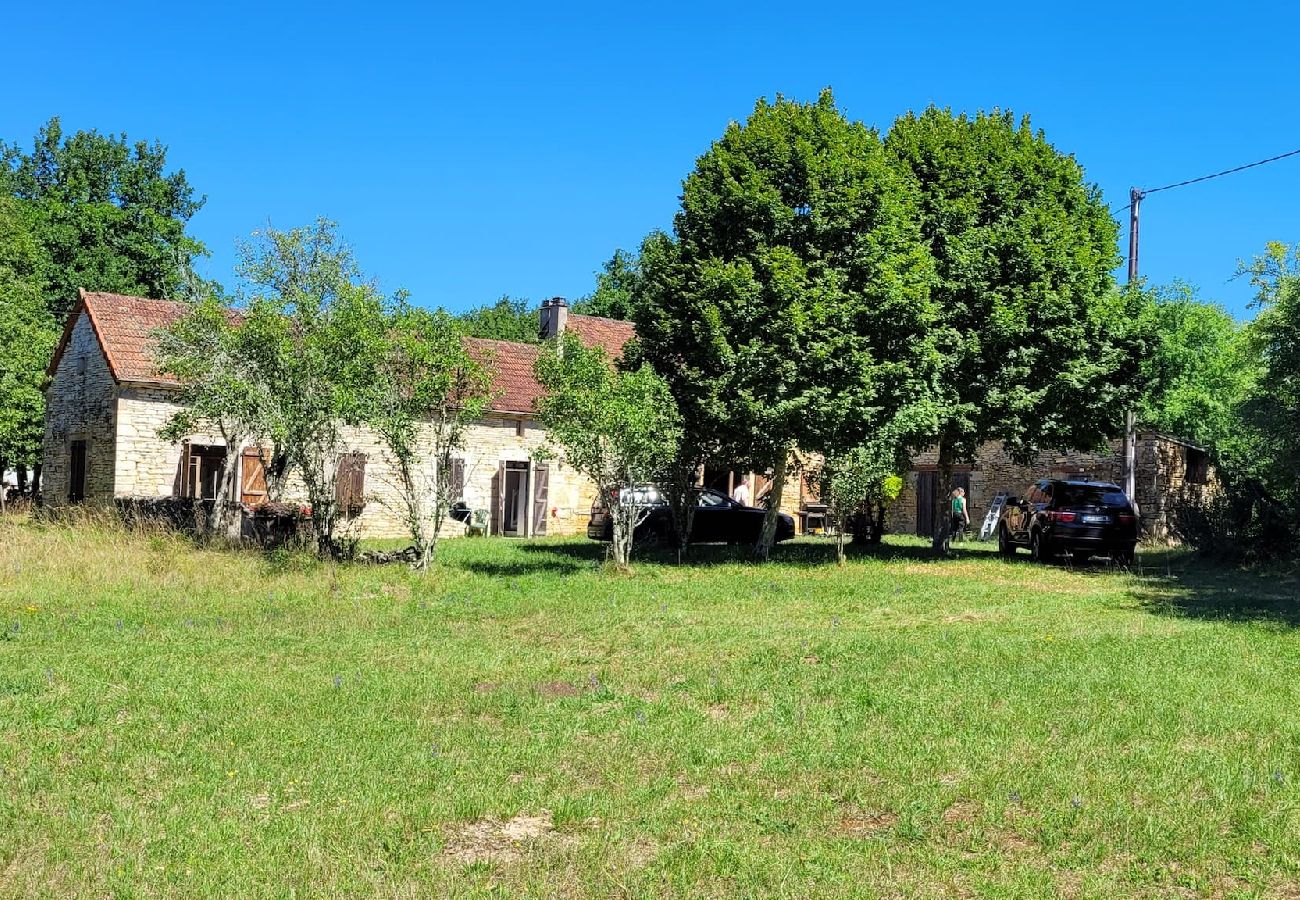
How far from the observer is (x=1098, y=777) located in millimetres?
6188

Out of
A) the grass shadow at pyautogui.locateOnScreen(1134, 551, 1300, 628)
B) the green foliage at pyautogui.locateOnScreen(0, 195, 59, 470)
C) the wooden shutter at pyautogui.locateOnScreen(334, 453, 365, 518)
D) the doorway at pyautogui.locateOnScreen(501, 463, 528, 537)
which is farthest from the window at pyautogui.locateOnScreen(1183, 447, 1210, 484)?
the green foliage at pyautogui.locateOnScreen(0, 195, 59, 470)

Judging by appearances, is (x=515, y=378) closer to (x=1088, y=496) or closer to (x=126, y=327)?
(x=126, y=327)

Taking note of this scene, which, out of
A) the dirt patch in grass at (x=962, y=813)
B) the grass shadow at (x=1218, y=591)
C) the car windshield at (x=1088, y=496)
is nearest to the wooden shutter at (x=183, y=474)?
the car windshield at (x=1088, y=496)

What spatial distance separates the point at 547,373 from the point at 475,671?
8.45m

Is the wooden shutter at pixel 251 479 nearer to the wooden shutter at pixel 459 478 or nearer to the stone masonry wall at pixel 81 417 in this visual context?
the stone masonry wall at pixel 81 417

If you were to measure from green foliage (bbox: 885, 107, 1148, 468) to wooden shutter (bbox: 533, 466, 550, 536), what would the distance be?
11.8 m

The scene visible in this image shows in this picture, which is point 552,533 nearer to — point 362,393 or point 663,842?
point 362,393

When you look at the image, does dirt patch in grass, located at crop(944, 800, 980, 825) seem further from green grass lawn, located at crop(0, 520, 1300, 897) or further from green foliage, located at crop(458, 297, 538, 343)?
green foliage, located at crop(458, 297, 538, 343)

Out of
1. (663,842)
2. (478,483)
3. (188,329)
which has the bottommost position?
(663,842)

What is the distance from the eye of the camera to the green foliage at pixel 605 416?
1697cm

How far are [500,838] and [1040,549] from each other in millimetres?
18696

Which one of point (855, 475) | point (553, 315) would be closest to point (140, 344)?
point (553, 315)

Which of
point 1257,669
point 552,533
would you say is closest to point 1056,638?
point 1257,669

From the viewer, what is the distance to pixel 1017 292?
20.7 m
